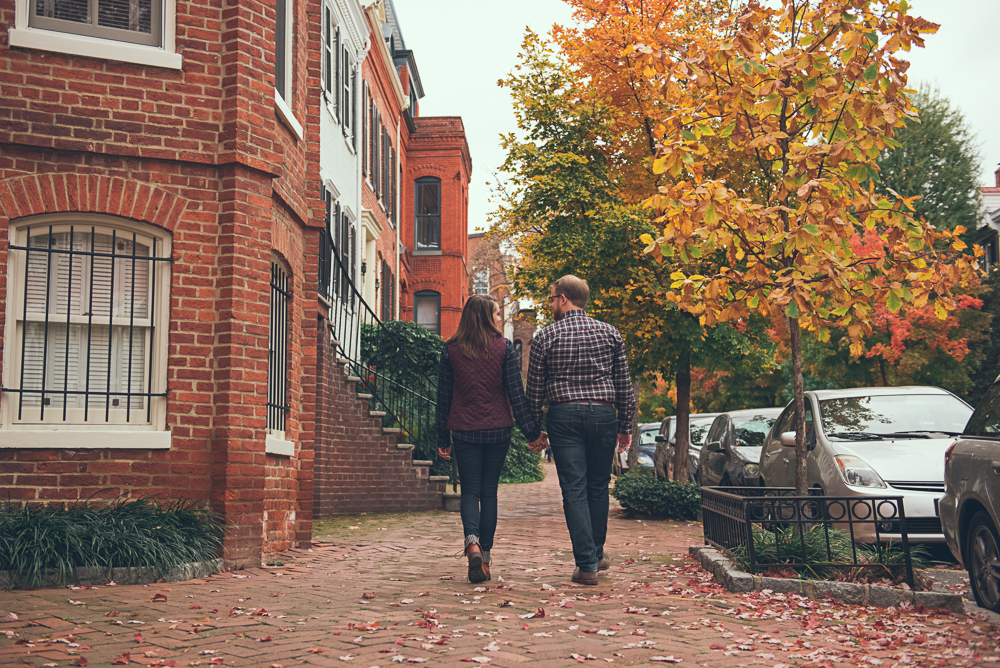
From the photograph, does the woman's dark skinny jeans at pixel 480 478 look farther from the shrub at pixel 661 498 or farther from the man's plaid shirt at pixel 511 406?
the shrub at pixel 661 498

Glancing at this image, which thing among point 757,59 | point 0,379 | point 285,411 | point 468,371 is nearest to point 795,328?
point 757,59

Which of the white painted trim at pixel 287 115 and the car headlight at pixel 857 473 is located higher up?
the white painted trim at pixel 287 115

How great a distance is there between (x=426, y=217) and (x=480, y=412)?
25742mm

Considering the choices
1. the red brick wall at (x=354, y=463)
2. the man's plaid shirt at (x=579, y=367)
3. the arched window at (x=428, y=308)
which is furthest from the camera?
the arched window at (x=428, y=308)

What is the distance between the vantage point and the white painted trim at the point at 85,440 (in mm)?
6828

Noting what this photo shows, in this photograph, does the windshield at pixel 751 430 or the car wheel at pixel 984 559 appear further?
the windshield at pixel 751 430

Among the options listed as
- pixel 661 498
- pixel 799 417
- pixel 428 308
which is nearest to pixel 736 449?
pixel 661 498

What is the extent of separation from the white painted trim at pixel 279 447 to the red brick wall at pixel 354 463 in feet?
11.7

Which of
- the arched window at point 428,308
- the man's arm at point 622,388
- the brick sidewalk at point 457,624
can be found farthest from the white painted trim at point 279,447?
the arched window at point 428,308

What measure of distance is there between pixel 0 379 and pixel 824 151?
245 inches

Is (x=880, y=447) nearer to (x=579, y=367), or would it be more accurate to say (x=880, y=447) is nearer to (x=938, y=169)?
(x=579, y=367)

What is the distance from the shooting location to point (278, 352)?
360 inches

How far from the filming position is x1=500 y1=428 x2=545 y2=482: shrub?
903 inches

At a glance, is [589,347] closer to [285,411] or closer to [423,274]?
[285,411]
